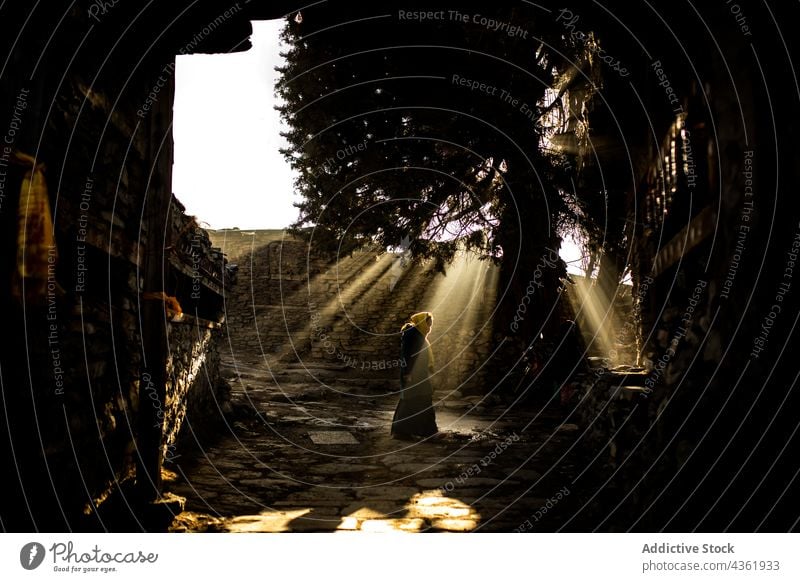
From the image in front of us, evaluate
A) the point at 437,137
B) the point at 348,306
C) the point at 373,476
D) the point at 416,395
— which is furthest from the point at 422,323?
the point at 348,306

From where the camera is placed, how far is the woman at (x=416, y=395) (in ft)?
26.5

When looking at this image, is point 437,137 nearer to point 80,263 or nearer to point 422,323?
point 422,323

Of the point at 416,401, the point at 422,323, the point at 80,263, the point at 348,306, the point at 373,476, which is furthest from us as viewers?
→ the point at 348,306

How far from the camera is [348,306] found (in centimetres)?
2064

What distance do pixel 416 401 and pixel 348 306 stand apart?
12739 millimetres

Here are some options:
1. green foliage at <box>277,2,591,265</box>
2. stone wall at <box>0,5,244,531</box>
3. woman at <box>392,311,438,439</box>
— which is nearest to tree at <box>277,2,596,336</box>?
green foliage at <box>277,2,591,265</box>

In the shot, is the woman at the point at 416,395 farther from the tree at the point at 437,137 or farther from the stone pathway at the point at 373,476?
the tree at the point at 437,137

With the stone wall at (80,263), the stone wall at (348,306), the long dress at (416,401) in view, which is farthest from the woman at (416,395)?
the stone wall at (348,306)

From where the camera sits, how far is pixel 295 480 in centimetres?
550

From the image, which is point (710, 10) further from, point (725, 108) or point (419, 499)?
point (419, 499)

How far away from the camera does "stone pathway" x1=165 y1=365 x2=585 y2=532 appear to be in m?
4.09

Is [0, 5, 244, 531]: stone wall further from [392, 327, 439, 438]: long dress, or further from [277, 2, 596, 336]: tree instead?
[277, 2, 596, 336]: tree

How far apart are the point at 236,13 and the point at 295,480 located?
3995 millimetres
